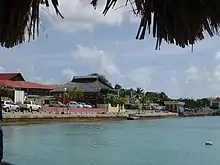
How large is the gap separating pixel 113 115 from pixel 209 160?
51565 mm

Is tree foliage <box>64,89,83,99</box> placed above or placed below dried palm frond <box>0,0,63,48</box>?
above

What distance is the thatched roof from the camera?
2432 millimetres

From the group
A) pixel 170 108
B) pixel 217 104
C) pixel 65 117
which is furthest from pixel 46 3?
pixel 217 104

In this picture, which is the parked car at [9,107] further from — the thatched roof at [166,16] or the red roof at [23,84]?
the thatched roof at [166,16]

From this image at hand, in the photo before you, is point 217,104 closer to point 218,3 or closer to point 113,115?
point 113,115

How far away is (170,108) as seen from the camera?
120 metres

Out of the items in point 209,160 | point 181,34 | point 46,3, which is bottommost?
point 209,160

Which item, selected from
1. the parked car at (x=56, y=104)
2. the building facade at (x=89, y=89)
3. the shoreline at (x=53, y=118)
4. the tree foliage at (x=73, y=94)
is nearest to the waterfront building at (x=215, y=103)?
the building facade at (x=89, y=89)

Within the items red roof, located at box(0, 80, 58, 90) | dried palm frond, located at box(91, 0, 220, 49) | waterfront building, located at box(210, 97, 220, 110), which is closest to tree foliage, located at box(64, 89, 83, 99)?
red roof, located at box(0, 80, 58, 90)

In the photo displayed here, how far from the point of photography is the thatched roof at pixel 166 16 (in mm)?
2432

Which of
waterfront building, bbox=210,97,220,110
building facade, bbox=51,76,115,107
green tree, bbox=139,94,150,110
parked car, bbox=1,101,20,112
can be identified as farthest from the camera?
waterfront building, bbox=210,97,220,110

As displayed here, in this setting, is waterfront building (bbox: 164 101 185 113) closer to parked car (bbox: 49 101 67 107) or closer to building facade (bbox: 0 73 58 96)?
building facade (bbox: 0 73 58 96)

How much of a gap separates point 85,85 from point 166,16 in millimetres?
95040

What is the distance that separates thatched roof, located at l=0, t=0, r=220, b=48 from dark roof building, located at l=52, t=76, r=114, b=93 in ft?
289
